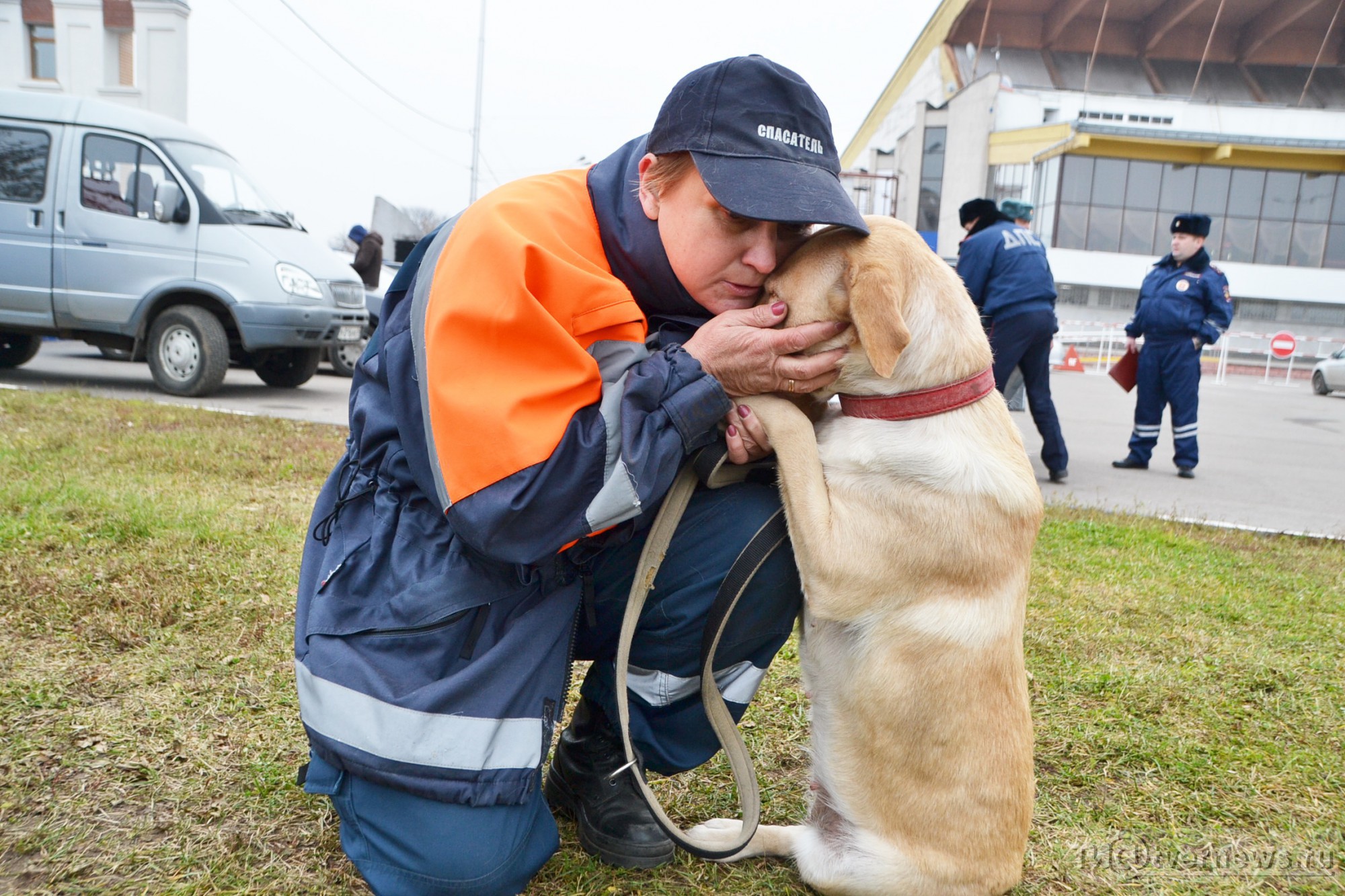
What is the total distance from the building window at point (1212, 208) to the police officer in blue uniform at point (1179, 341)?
25.1 meters

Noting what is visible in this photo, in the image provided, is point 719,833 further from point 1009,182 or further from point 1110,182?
point 1009,182

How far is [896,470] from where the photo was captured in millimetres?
1986

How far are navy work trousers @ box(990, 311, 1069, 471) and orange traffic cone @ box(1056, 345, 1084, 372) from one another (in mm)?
15634

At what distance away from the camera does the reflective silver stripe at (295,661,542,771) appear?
1.66m

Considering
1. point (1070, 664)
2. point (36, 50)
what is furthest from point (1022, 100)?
point (1070, 664)

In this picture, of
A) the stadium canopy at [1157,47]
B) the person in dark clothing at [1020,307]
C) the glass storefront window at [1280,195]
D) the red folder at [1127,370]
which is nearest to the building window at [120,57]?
the person in dark clothing at [1020,307]

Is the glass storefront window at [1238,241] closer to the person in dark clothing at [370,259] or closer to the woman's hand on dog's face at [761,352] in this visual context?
the person in dark clothing at [370,259]

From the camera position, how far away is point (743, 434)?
6.40 ft

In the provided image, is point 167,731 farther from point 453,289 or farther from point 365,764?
point 453,289

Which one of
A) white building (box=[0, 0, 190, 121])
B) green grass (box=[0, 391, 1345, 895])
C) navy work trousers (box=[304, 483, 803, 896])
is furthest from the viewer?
white building (box=[0, 0, 190, 121])

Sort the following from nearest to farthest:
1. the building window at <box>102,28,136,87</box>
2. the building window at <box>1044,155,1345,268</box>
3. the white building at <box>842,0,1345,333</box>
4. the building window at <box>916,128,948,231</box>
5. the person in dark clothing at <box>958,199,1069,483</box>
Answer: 1. the person in dark clothing at <box>958,199,1069,483</box>
2. the building window at <box>102,28,136,87</box>
3. the white building at <box>842,0,1345,333</box>
4. the building window at <box>1044,155,1345,268</box>
5. the building window at <box>916,128,948,231</box>

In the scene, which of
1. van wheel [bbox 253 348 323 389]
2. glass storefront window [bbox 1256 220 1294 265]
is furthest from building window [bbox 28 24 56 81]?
glass storefront window [bbox 1256 220 1294 265]

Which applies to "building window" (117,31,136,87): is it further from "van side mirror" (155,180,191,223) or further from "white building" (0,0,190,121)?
"van side mirror" (155,180,191,223)

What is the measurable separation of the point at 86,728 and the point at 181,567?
3.44ft
